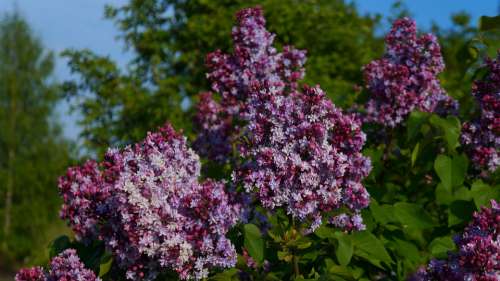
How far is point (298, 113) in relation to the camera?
4234 mm

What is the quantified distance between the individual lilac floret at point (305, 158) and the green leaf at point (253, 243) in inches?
6.7

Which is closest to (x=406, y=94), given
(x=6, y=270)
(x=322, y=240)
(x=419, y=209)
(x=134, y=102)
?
(x=419, y=209)

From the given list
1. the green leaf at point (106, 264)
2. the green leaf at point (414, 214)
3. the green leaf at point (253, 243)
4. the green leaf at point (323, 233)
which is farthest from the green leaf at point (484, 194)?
the green leaf at point (106, 264)

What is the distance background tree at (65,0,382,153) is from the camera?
15492mm

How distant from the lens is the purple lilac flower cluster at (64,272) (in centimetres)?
422

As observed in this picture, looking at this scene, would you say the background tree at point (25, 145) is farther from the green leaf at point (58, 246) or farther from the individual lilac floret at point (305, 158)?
the individual lilac floret at point (305, 158)

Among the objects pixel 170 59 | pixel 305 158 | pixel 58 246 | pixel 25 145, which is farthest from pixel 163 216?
pixel 25 145

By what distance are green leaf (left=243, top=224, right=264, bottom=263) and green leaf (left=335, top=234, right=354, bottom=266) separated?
1.39 ft

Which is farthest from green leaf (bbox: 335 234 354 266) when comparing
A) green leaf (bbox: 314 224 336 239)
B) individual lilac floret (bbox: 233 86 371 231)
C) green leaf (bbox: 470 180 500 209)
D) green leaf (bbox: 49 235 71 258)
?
green leaf (bbox: 49 235 71 258)

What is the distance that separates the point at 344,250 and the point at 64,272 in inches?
62.5

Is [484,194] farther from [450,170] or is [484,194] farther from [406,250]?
[406,250]

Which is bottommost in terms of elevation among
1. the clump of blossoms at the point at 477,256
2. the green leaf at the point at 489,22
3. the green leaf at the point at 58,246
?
the clump of blossoms at the point at 477,256

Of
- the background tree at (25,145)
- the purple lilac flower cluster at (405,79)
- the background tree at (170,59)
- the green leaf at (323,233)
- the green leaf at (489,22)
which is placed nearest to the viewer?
the green leaf at (323,233)

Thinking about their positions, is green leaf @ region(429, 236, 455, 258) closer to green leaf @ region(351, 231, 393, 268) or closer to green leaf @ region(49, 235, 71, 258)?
green leaf @ region(351, 231, 393, 268)
